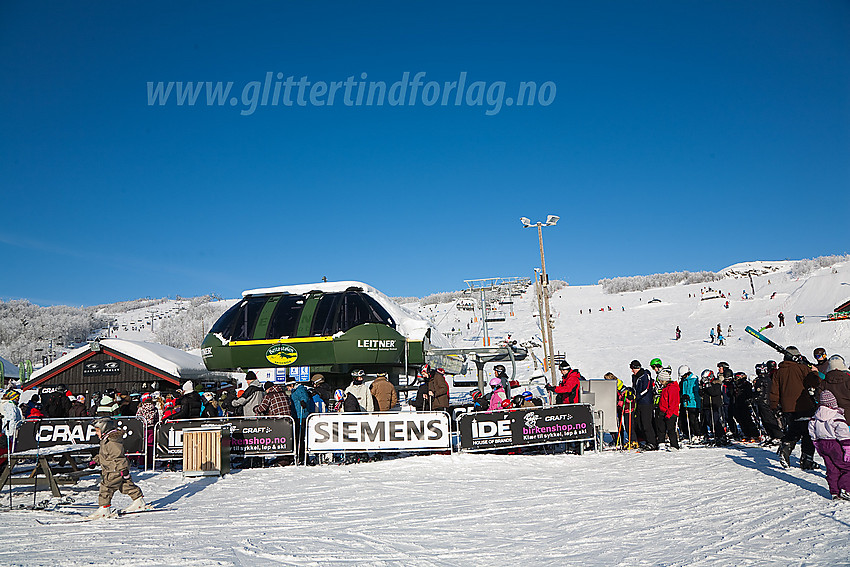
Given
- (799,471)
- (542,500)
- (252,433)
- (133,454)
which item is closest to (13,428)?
(133,454)

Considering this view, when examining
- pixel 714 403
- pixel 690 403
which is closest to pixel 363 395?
pixel 690 403

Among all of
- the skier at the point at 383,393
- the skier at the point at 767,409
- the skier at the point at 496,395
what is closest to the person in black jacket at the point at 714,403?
the skier at the point at 767,409

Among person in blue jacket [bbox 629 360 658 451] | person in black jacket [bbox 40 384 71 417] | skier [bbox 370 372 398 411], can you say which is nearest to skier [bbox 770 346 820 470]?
person in blue jacket [bbox 629 360 658 451]

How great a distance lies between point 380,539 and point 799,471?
6781mm

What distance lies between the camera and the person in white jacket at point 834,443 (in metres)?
7.25

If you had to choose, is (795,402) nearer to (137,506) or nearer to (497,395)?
(497,395)

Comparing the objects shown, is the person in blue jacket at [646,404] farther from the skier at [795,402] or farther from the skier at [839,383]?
the skier at [839,383]

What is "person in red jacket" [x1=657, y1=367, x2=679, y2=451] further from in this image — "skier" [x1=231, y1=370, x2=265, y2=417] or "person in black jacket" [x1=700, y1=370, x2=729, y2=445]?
"skier" [x1=231, y1=370, x2=265, y2=417]

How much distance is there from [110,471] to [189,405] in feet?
16.1

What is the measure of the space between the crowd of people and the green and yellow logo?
7.47 metres

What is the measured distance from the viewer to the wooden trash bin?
→ 421 inches

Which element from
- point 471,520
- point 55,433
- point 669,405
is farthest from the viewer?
point 55,433

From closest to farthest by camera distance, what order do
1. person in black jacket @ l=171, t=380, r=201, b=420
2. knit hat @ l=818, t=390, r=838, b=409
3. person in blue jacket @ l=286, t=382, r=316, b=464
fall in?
knit hat @ l=818, t=390, r=838, b=409, person in blue jacket @ l=286, t=382, r=316, b=464, person in black jacket @ l=171, t=380, r=201, b=420

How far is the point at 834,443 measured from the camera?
7.33 m
